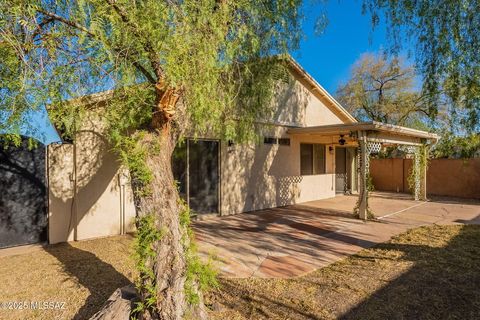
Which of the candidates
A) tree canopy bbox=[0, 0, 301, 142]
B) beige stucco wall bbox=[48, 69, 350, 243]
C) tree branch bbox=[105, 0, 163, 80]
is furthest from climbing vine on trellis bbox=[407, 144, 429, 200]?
tree branch bbox=[105, 0, 163, 80]

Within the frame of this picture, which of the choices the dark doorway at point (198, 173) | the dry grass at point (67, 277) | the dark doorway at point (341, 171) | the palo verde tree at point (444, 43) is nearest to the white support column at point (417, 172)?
the dark doorway at point (341, 171)

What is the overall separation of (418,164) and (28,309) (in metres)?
13.0

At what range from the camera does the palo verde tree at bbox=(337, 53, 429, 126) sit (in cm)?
1969

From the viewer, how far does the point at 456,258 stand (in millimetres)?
5242

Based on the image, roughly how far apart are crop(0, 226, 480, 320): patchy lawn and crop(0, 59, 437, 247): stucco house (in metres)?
1.08

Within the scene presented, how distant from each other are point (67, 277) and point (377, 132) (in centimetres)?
863

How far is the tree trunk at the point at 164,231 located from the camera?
2.98m

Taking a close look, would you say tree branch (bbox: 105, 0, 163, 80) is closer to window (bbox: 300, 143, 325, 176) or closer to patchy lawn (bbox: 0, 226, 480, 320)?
patchy lawn (bbox: 0, 226, 480, 320)

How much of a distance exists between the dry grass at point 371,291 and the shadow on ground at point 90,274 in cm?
137

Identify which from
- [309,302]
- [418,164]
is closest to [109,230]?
[309,302]

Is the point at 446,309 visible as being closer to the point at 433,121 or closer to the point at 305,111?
the point at 433,121

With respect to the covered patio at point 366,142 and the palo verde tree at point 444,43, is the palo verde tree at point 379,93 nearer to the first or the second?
the covered patio at point 366,142

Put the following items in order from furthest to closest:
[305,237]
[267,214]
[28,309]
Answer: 1. [267,214]
2. [305,237]
3. [28,309]

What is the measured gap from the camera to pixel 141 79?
12.4 feet
